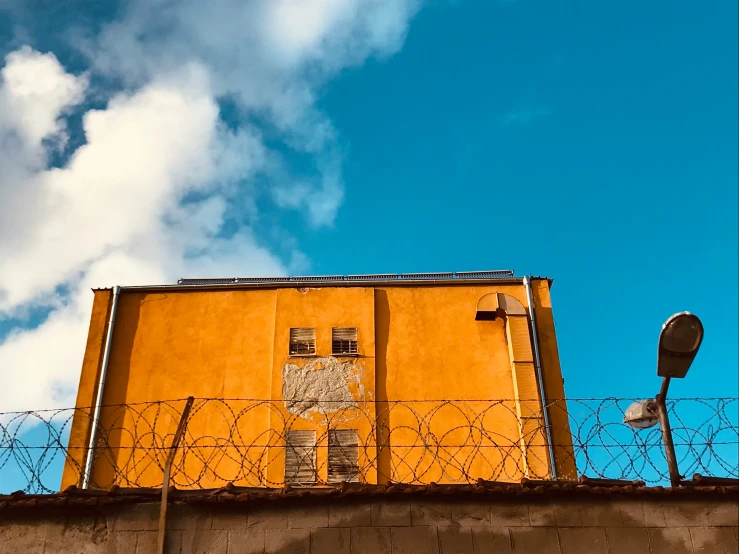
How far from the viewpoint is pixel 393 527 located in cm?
711

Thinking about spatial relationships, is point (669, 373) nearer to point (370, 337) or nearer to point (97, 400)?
point (370, 337)

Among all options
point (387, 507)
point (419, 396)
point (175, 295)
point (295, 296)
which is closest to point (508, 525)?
point (387, 507)

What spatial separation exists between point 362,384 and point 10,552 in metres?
9.56

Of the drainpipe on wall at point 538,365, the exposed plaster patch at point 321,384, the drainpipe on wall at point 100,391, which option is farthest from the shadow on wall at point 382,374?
the drainpipe on wall at point 100,391

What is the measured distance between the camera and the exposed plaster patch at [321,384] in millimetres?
15719

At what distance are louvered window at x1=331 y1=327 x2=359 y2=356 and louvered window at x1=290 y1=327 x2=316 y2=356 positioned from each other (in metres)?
0.45

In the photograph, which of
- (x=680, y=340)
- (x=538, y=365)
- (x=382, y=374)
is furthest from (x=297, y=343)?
(x=680, y=340)

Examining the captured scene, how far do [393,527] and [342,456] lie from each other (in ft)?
26.5

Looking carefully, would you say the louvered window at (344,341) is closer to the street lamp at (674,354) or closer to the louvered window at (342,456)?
the louvered window at (342,456)

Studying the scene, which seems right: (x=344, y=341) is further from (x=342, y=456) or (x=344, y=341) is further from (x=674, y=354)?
(x=674, y=354)

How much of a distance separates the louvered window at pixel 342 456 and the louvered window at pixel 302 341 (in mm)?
1938

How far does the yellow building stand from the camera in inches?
592

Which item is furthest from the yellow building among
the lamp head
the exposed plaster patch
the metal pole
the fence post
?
the fence post

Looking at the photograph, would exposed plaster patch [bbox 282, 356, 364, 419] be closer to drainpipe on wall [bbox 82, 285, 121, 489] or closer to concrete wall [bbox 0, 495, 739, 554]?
drainpipe on wall [bbox 82, 285, 121, 489]
